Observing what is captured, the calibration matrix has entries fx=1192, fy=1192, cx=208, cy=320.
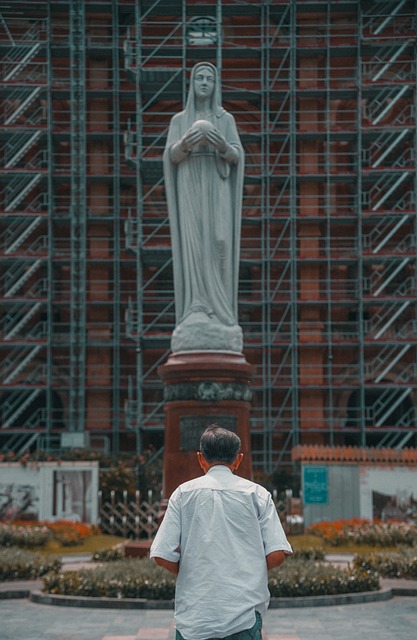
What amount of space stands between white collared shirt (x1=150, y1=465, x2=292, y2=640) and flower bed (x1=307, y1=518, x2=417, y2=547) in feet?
48.9

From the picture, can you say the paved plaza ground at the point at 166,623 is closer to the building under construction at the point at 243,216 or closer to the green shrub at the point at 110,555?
the green shrub at the point at 110,555

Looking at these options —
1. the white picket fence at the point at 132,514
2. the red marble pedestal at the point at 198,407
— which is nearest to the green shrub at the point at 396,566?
the red marble pedestal at the point at 198,407

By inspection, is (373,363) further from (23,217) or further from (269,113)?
(23,217)

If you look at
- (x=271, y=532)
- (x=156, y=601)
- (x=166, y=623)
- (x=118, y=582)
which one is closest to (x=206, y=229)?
(x=118, y=582)

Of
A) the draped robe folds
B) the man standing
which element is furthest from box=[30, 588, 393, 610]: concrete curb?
the man standing

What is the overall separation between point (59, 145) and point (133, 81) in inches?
134

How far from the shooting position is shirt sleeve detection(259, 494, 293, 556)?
545 centimetres

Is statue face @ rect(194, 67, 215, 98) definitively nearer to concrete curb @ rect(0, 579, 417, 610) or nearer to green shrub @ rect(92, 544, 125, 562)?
green shrub @ rect(92, 544, 125, 562)

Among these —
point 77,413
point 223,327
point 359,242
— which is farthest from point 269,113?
point 223,327

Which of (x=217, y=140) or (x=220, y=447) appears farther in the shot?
(x=217, y=140)

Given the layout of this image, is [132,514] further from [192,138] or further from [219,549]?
[219,549]

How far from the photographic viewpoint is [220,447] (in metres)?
5.64

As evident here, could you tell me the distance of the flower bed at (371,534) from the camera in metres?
20.7

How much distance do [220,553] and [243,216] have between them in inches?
1384
